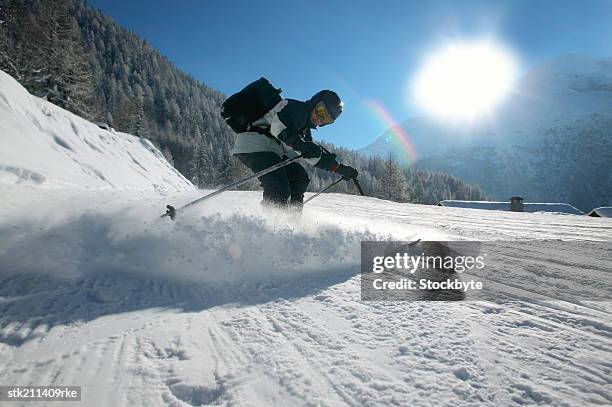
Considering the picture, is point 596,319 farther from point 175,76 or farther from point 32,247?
point 175,76

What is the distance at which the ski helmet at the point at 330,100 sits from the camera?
16.2 ft

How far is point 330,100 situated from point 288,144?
3.47 ft

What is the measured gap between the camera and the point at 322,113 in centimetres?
496

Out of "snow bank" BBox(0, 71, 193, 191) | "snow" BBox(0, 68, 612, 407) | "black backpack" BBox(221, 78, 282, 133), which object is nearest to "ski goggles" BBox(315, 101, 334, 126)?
"black backpack" BBox(221, 78, 282, 133)

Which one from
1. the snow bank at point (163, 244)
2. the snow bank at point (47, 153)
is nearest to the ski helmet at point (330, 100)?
the snow bank at point (163, 244)

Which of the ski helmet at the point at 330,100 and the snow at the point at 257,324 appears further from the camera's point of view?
the ski helmet at the point at 330,100

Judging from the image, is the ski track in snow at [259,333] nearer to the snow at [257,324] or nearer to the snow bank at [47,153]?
the snow at [257,324]

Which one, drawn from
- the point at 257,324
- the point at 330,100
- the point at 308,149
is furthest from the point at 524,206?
the point at 257,324

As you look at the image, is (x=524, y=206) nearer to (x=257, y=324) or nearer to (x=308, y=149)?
(x=308, y=149)

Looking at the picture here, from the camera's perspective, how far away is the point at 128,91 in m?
96.0

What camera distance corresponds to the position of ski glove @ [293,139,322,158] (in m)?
4.45

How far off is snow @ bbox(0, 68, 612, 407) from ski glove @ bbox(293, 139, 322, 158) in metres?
1.25

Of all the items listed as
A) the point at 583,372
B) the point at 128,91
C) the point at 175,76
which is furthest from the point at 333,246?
the point at 175,76

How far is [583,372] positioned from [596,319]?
0.63 metres
